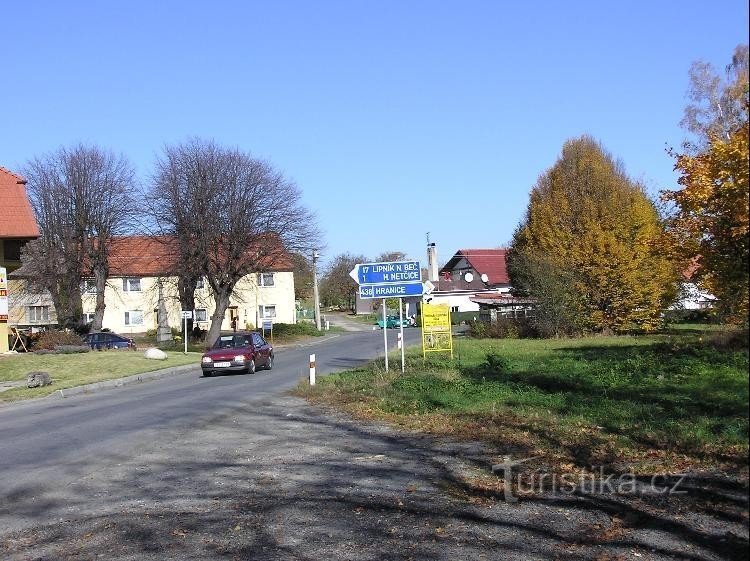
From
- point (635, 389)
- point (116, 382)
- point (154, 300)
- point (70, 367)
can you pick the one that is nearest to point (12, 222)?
point (70, 367)

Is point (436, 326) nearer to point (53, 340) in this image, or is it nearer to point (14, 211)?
point (14, 211)

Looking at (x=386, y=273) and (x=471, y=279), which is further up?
(x=471, y=279)

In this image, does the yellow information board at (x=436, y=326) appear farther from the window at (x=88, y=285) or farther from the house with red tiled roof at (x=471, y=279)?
the house with red tiled roof at (x=471, y=279)

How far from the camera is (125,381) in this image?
25.3 meters

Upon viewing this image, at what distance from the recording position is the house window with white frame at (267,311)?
232ft

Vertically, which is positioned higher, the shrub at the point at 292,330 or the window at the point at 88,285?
the window at the point at 88,285

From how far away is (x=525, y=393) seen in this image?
13008 mm

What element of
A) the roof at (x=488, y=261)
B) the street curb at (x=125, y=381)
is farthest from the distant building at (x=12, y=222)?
the roof at (x=488, y=261)

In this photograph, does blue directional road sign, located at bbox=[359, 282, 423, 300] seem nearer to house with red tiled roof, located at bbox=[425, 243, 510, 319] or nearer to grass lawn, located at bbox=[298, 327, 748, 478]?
grass lawn, located at bbox=[298, 327, 748, 478]

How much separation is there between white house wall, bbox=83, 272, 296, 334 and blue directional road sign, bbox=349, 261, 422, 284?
44067 millimetres

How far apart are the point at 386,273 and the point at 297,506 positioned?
1349 centimetres

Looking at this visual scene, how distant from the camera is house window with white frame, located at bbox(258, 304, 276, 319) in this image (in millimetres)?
70688

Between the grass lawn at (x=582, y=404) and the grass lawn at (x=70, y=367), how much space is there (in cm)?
894

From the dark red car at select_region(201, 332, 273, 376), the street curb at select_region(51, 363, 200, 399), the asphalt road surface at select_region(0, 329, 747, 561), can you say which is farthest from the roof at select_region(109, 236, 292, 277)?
the asphalt road surface at select_region(0, 329, 747, 561)
